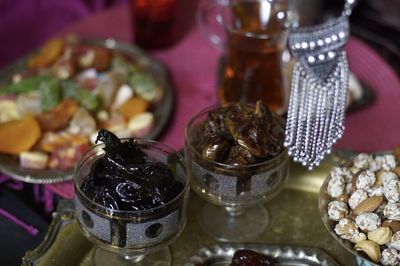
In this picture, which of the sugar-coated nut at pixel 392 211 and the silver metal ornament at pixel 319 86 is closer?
the sugar-coated nut at pixel 392 211

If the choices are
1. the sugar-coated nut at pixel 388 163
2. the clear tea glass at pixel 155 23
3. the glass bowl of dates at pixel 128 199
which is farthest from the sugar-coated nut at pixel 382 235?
the clear tea glass at pixel 155 23

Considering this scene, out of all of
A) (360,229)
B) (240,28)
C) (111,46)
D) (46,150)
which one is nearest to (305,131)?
(360,229)

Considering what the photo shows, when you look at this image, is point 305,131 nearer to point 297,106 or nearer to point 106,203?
point 297,106

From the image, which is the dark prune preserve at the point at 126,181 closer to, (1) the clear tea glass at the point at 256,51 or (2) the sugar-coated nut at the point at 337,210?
(2) the sugar-coated nut at the point at 337,210

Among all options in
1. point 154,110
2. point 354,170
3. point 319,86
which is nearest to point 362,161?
point 354,170

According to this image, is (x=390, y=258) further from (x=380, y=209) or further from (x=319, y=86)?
(x=319, y=86)
